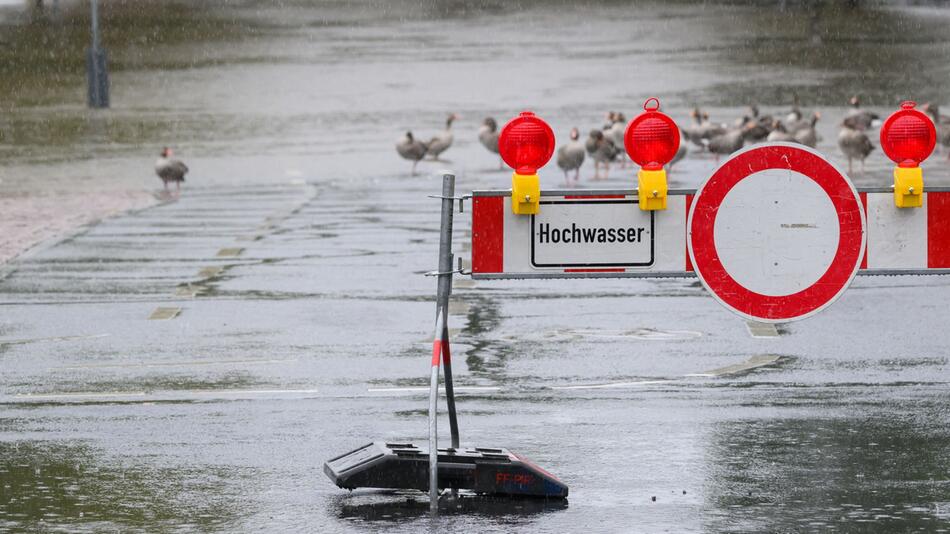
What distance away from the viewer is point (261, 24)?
6425 centimetres

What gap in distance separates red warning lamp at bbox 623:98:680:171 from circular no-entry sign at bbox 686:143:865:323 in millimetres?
232

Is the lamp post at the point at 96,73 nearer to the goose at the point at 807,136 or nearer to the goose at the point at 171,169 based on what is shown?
the goose at the point at 171,169

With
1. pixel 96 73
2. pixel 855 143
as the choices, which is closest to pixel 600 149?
pixel 855 143

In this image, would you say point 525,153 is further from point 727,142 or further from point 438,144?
point 438,144

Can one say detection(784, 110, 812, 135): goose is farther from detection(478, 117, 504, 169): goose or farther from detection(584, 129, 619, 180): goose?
detection(478, 117, 504, 169): goose

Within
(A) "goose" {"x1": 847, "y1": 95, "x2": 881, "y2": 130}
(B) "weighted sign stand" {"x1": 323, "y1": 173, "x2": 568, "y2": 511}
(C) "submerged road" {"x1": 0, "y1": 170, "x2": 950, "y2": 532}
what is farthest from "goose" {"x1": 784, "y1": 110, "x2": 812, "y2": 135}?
(B) "weighted sign stand" {"x1": 323, "y1": 173, "x2": 568, "y2": 511}

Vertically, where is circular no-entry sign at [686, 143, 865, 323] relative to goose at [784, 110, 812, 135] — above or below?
below

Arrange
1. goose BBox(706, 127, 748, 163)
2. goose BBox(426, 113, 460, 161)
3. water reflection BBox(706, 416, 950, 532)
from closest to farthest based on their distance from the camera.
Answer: water reflection BBox(706, 416, 950, 532)
goose BBox(706, 127, 748, 163)
goose BBox(426, 113, 460, 161)

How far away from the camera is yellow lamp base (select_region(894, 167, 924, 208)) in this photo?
7.59m

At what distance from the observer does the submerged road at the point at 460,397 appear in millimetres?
7656

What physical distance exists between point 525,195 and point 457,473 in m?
1.20

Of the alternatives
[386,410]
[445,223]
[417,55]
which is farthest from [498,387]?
[417,55]

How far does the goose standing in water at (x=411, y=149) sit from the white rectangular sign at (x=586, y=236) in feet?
75.5

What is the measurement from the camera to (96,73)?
1706 inches
